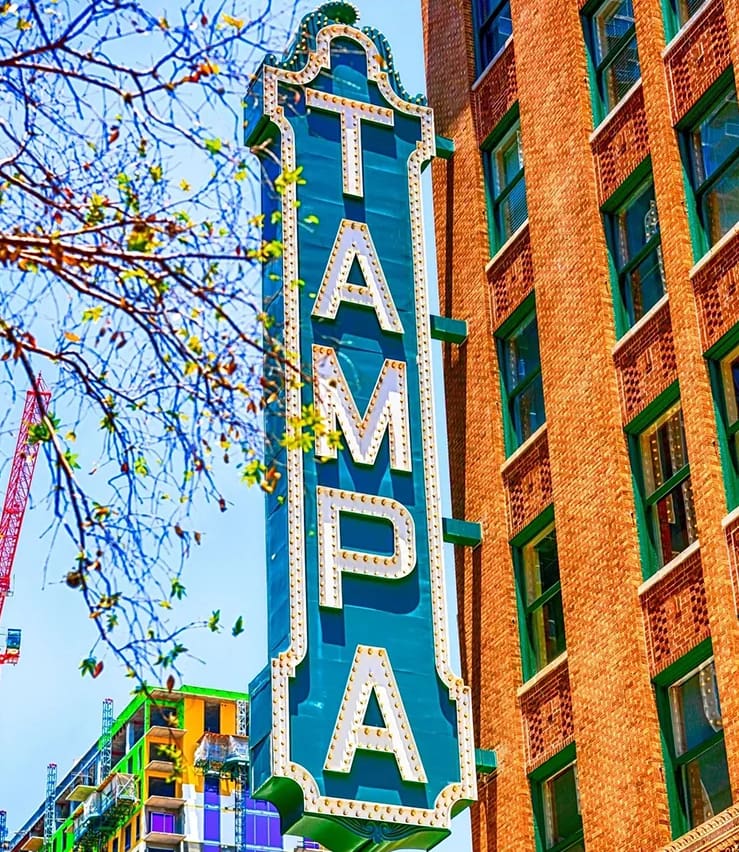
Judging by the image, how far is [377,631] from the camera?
25781 millimetres

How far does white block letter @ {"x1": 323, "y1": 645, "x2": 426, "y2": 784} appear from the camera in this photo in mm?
24484

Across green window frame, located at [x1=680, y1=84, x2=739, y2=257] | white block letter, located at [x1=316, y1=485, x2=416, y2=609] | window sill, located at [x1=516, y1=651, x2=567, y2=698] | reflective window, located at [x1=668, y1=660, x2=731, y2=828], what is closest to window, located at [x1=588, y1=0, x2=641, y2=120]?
green window frame, located at [x1=680, y1=84, x2=739, y2=257]

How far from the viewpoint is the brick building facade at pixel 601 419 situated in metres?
22.8

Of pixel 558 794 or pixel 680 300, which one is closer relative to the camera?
pixel 680 300

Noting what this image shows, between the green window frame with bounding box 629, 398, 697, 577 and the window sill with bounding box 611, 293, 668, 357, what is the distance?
46.8 inches

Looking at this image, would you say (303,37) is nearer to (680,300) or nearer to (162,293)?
(680,300)

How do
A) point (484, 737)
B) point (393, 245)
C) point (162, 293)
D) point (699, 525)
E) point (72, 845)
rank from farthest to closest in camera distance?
1. point (72, 845)
2. point (393, 245)
3. point (484, 737)
4. point (699, 525)
5. point (162, 293)

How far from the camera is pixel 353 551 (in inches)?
1027

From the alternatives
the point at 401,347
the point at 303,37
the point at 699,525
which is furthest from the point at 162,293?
the point at 303,37

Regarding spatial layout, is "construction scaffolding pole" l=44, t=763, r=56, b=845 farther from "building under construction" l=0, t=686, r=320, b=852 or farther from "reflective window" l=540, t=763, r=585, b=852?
"reflective window" l=540, t=763, r=585, b=852

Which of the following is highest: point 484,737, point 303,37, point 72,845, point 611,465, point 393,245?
point 72,845

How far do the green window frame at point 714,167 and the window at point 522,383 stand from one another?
15.0 ft

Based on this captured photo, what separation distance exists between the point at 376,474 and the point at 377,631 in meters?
2.42

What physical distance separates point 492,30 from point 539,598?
10.6 m
